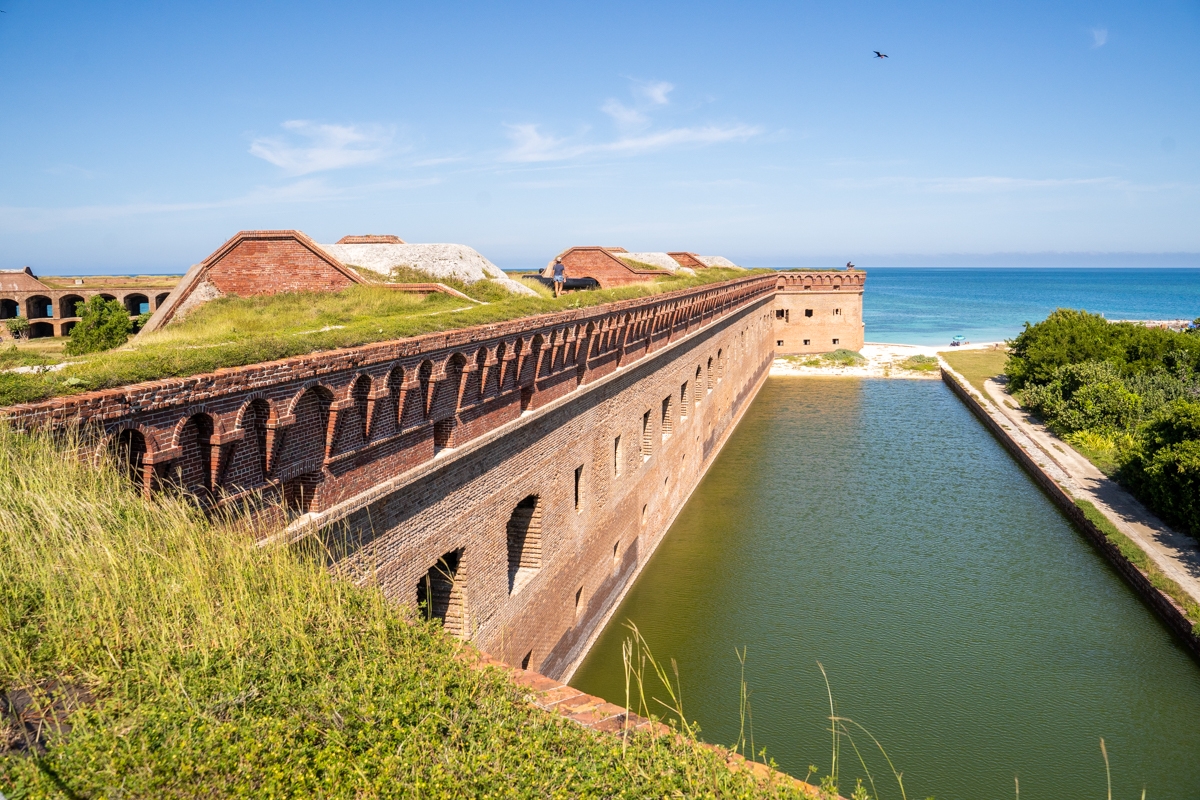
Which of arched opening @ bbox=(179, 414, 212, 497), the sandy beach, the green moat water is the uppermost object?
arched opening @ bbox=(179, 414, 212, 497)

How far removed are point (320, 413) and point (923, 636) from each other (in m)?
10.0

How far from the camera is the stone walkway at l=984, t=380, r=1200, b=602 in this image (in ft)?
45.2

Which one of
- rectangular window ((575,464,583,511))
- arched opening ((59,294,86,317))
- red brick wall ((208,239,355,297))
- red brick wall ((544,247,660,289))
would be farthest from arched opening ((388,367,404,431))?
red brick wall ((544,247,660,289))

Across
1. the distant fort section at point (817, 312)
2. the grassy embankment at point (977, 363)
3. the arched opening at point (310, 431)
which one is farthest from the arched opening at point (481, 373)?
the distant fort section at point (817, 312)

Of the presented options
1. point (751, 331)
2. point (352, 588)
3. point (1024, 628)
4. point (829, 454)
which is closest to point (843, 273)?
point (751, 331)

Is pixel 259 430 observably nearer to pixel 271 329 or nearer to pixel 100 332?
pixel 271 329

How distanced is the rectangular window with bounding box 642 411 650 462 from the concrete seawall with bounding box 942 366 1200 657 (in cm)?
895

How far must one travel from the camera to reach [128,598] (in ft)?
14.0

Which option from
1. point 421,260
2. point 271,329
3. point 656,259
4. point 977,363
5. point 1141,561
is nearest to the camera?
point 271,329

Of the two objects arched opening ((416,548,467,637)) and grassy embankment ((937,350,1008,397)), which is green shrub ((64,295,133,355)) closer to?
arched opening ((416,548,467,637))

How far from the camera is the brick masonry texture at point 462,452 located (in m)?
5.07

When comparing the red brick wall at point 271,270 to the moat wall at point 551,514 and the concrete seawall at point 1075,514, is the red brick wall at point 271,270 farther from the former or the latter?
the concrete seawall at point 1075,514

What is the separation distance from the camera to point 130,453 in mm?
4793

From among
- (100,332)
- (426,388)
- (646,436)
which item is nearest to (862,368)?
(646,436)
